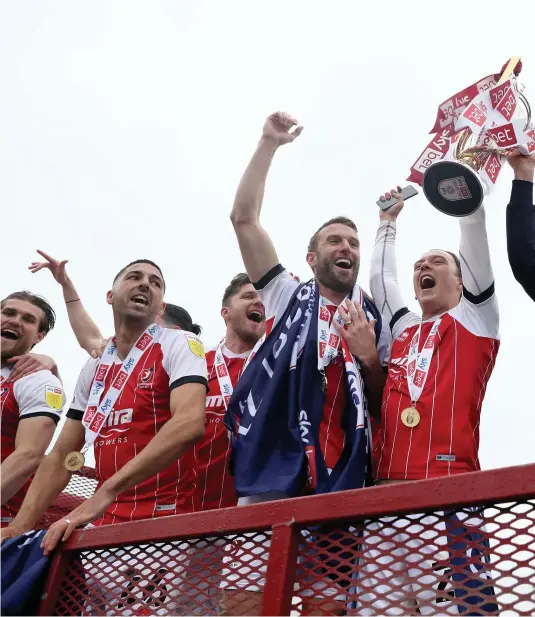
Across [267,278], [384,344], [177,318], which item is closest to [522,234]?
[384,344]

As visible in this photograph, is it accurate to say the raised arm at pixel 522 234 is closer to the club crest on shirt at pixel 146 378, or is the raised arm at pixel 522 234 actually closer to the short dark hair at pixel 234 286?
the club crest on shirt at pixel 146 378

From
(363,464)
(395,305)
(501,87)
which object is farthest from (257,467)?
(501,87)

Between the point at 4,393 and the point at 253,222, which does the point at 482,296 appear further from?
the point at 4,393

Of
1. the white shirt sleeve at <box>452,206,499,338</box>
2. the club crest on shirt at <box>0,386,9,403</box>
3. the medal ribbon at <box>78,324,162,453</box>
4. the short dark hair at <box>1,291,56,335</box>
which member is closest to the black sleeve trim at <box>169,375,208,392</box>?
the medal ribbon at <box>78,324,162,453</box>

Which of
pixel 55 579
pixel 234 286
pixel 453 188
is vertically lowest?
pixel 55 579

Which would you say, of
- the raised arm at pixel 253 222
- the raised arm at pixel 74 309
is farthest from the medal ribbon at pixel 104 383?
the raised arm at pixel 74 309

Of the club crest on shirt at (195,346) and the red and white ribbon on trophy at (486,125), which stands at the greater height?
the red and white ribbon on trophy at (486,125)

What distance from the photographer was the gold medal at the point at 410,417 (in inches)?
125

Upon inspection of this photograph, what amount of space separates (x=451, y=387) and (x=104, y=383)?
5.44ft

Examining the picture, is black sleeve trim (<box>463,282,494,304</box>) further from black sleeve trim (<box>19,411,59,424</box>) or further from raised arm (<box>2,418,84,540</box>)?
black sleeve trim (<box>19,411,59,424</box>)

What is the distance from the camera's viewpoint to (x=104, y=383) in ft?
12.5

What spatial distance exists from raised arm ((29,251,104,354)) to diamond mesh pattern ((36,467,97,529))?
955mm

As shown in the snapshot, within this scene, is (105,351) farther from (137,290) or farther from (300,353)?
(300,353)

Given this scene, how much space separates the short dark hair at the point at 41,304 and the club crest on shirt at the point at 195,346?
4.58 ft
